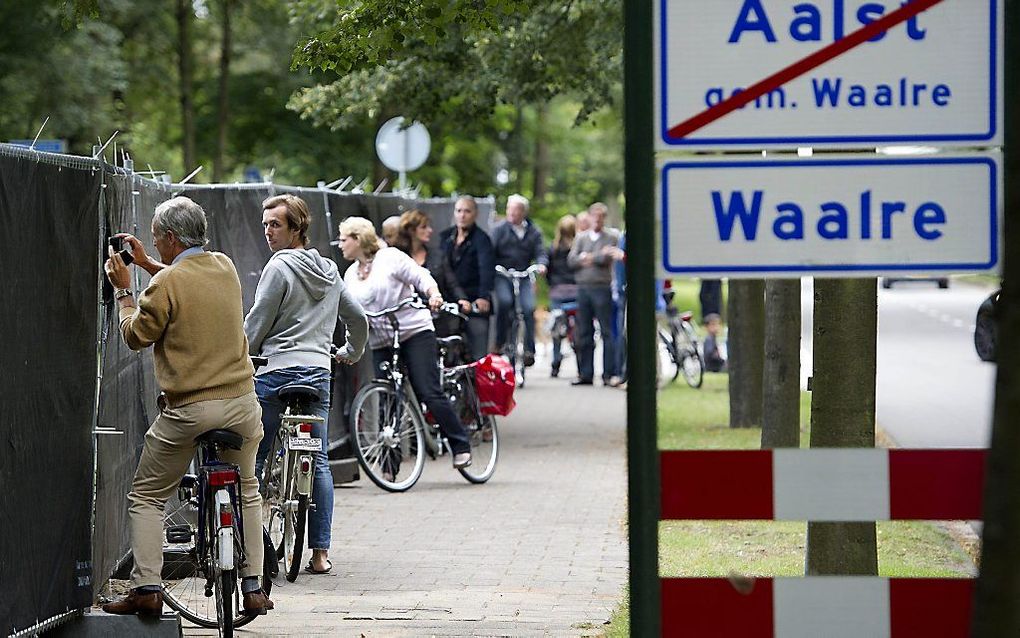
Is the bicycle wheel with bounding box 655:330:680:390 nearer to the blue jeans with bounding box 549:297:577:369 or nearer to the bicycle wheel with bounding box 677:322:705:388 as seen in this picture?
the bicycle wheel with bounding box 677:322:705:388

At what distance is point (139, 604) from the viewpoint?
6.56 meters

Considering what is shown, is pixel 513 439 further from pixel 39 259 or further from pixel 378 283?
pixel 39 259

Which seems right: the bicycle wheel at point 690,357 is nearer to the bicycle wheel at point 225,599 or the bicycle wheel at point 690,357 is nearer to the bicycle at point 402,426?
the bicycle at point 402,426

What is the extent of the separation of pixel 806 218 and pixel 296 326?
4658mm

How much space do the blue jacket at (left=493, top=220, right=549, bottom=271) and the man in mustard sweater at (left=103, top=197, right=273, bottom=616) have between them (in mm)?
12888

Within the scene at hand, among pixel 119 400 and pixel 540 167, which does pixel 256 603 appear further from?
pixel 540 167

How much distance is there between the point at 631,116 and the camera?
4.36 meters

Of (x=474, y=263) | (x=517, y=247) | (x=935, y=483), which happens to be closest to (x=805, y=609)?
(x=935, y=483)

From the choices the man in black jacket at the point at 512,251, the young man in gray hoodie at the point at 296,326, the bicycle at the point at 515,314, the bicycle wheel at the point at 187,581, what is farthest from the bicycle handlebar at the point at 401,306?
the bicycle at the point at 515,314

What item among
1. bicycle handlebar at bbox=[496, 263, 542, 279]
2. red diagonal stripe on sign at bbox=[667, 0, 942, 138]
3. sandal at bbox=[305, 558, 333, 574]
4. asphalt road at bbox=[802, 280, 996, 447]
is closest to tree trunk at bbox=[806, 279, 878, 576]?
asphalt road at bbox=[802, 280, 996, 447]

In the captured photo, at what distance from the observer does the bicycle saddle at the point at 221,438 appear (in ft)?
21.9

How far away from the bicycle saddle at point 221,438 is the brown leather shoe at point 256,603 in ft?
2.08

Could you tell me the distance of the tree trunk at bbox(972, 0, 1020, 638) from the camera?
3379 millimetres

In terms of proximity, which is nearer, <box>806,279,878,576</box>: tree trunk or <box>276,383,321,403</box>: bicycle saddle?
<box>806,279,878,576</box>: tree trunk
